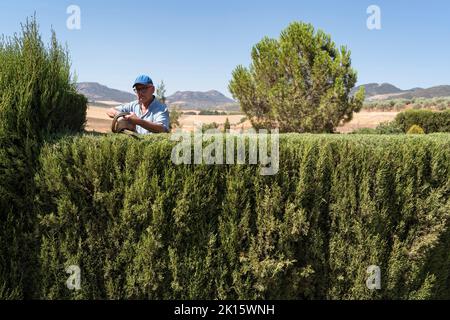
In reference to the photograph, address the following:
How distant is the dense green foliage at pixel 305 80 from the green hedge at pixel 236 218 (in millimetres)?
13536

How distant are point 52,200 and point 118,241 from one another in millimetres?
743

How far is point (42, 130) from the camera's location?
391 cm

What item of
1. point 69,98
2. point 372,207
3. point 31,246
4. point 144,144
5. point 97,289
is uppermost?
point 69,98

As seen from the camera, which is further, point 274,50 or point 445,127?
point 445,127

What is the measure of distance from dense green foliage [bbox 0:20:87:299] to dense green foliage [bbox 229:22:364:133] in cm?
1440
